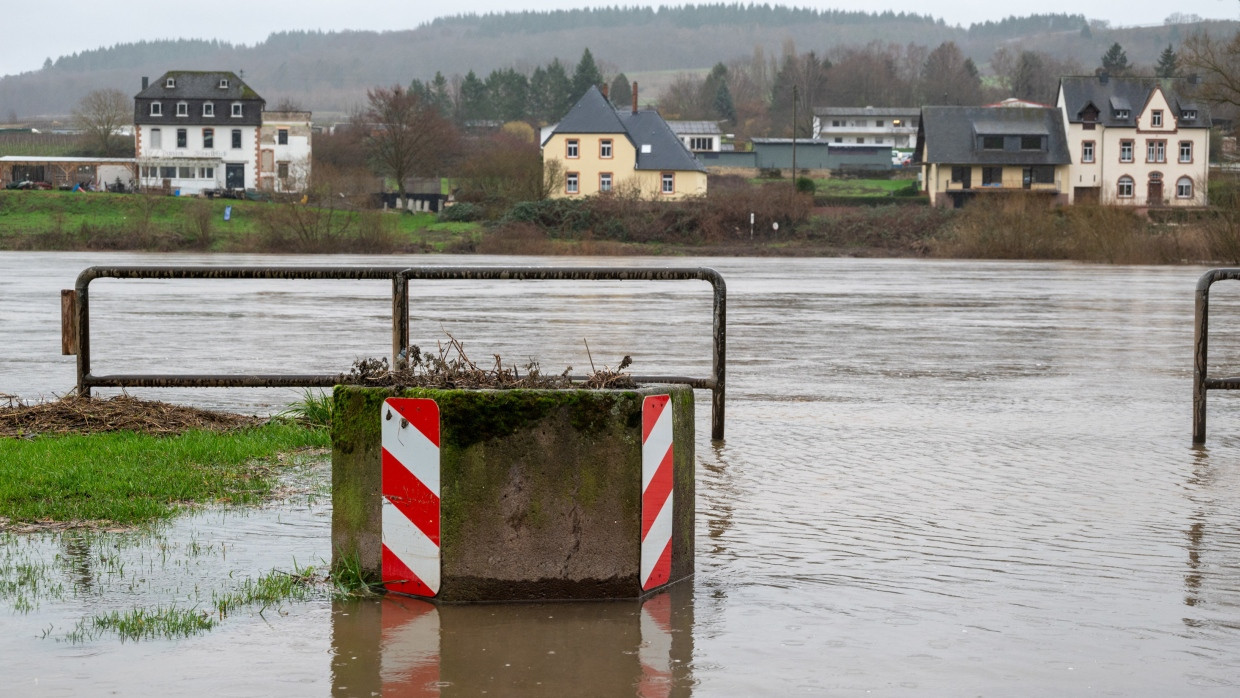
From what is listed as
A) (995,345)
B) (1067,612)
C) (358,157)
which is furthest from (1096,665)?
(358,157)

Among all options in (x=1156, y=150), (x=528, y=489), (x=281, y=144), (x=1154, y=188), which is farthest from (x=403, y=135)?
(x=528, y=489)

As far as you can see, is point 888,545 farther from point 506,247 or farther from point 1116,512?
point 506,247

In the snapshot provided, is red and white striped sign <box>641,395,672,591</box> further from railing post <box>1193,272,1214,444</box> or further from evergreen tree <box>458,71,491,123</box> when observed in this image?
evergreen tree <box>458,71,491,123</box>

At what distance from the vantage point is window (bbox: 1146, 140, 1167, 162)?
10688cm

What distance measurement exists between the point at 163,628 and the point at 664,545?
196cm

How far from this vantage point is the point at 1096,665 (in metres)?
5.04

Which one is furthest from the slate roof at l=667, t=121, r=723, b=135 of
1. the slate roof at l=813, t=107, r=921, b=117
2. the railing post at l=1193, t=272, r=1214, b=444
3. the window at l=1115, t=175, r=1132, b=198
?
the railing post at l=1193, t=272, r=1214, b=444

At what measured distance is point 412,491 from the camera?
5711 mm

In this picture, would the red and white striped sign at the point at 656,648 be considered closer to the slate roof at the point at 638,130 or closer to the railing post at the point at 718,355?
the railing post at the point at 718,355

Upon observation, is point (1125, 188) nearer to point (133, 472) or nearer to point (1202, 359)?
point (1202, 359)

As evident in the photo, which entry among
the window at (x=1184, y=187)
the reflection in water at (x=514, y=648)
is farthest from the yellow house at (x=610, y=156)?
the reflection in water at (x=514, y=648)

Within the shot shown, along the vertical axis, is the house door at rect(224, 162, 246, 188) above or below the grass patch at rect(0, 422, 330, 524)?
above

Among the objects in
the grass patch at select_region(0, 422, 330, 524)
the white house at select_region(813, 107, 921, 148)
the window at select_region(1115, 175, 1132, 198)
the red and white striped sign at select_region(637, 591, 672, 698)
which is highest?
the white house at select_region(813, 107, 921, 148)

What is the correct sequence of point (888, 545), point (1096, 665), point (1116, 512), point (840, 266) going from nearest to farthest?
point (1096, 665) → point (888, 545) → point (1116, 512) → point (840, 266)
